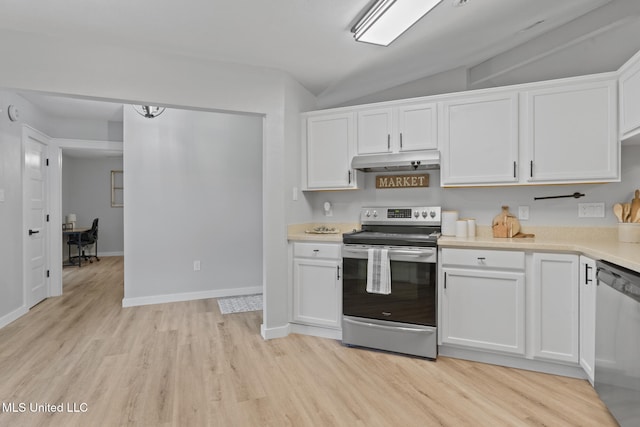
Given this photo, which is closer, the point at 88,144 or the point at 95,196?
the point at 88,144

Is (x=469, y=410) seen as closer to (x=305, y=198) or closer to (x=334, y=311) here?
(x=334, y=311)

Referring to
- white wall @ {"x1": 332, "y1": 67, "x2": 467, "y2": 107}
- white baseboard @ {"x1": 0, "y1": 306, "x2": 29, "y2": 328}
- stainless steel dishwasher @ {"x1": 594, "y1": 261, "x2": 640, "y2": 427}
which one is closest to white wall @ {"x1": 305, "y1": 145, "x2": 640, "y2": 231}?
white wall @ {"x1": 332, "y1": 67, "x2": 467, "y2": 107}

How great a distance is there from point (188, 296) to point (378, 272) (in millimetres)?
2794

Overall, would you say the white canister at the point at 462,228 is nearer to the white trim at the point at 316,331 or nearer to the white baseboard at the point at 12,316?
the white trim at the point at 316,331

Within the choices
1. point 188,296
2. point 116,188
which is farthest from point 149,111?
point 116,188

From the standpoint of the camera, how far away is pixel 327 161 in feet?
11.1

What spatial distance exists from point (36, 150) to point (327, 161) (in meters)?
3.70

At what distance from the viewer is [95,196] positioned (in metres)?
8.45

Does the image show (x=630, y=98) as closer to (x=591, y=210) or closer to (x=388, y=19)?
(x=591, y=210)

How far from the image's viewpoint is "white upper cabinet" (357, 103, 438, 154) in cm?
299

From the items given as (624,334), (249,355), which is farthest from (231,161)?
(624,334)

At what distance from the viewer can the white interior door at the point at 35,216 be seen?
4.05 meters

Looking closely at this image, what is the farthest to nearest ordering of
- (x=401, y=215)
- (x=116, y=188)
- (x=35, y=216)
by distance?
(x=116, y=188)
(x=35, y=216)
(x=401, y=215)

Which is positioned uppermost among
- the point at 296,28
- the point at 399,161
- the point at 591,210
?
the point at 296,28
